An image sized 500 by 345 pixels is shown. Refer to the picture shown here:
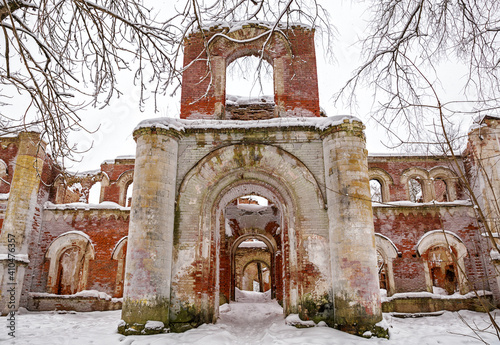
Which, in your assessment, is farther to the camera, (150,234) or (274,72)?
(274,72)

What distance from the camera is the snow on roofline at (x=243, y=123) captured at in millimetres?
8008

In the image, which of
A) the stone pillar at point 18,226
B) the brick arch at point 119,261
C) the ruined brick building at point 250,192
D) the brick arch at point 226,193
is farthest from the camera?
the brick arch at point 119,261

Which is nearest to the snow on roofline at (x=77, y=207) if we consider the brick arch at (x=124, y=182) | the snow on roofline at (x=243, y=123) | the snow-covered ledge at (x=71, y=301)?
the brick arch at (x=124, y=182)

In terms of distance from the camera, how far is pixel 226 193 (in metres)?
8.58

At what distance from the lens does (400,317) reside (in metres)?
12.3

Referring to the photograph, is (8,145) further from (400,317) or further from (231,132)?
(400,317)

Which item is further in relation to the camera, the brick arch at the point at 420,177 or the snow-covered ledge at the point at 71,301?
the brick arch at the point at 420,177

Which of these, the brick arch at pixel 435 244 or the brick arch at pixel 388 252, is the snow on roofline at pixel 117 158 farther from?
the brick arch at pixel 435 244

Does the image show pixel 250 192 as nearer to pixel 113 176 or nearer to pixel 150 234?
pixel 150 234

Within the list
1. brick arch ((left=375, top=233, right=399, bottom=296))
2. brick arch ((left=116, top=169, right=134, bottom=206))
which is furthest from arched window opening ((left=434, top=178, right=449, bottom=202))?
brick arch ((left=116, top=169, right=134, bottom=206))

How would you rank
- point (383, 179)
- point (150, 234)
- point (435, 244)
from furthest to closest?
point (383, 179) < point (435, 244) < point (150, 234)

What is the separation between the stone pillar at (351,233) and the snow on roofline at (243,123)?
0.27 m

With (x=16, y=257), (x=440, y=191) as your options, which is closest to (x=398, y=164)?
(x=440, y=191)

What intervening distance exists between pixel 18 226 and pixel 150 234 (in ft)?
26.8
